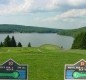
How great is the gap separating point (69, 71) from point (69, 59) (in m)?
7.63

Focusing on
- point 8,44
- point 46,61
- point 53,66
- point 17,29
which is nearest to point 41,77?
point 53,66

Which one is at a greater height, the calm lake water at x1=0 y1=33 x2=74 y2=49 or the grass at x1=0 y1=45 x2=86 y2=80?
the calm lake water at x1=0 y1=33 x2=74 y2=49

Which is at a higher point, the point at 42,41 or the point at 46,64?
the point at 42,41

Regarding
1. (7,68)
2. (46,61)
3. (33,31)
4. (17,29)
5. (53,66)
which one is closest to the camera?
(7,68)

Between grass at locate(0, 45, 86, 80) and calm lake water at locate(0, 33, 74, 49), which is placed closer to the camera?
grass at locate(0, 45, 86, 80)

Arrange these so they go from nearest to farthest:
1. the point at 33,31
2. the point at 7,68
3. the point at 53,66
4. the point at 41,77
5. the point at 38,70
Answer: the point at 7,68 < the point at 41,77 < the point at 38,70 < the point at 53,66 < the point at 33,31

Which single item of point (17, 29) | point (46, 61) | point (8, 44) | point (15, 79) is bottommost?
point (15, 79)

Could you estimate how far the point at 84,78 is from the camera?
346 inches

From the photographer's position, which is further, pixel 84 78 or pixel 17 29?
pixel 17 29

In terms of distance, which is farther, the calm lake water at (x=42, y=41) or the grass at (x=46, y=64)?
the calm lake water at (x=42, y=41)

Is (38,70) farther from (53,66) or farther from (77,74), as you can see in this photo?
(77,74)

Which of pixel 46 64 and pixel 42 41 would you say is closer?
pixel 46 64

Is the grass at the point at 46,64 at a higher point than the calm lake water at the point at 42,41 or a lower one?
lower

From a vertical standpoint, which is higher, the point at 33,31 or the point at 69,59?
the point at 33,31
